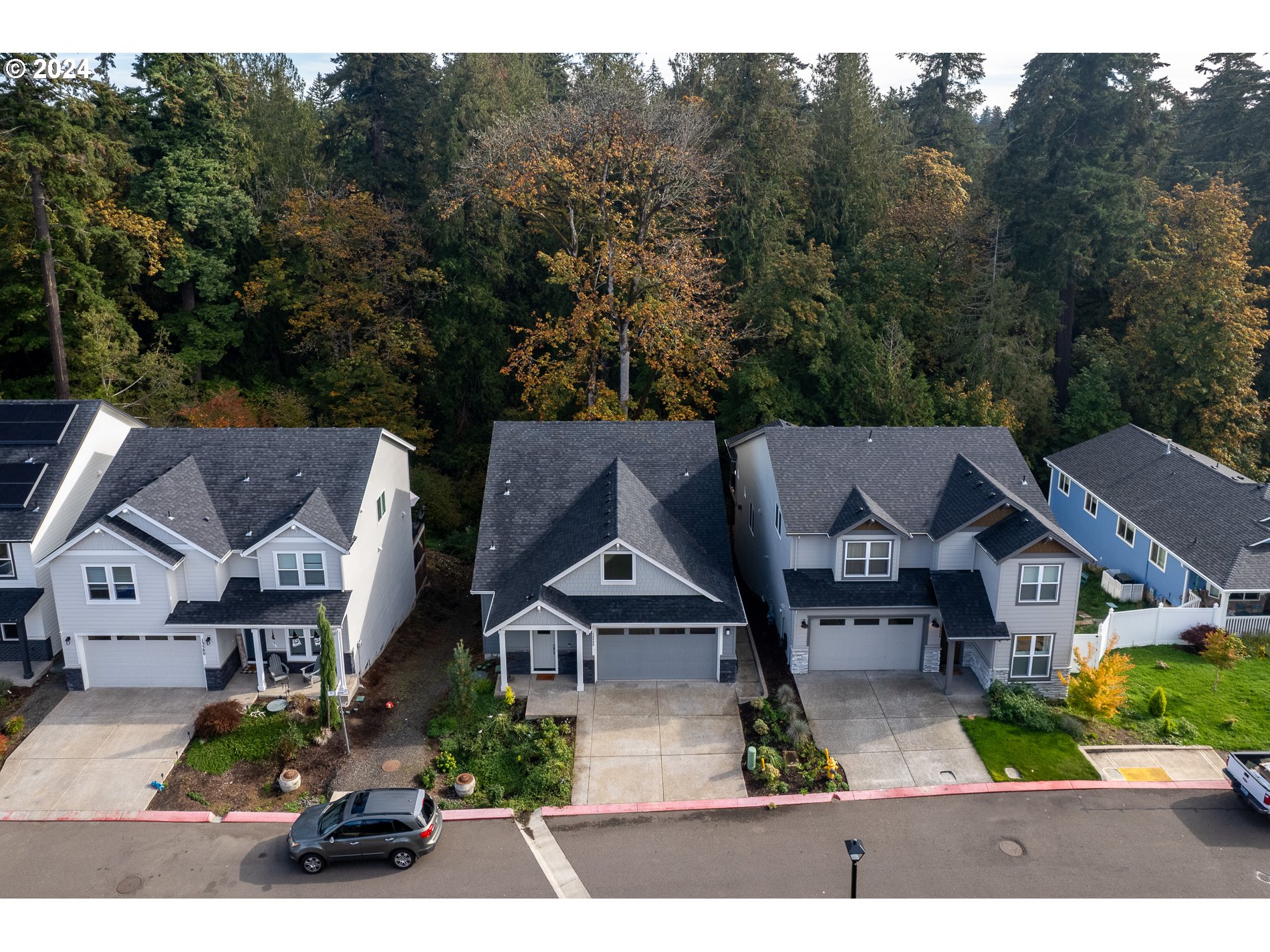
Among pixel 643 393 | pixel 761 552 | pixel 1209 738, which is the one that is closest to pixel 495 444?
pixel 761 552

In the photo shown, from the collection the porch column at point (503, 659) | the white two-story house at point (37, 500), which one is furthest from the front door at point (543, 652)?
the white two-story house at point (37, 500)

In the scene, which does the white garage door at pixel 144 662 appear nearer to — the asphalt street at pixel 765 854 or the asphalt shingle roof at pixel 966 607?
the asphalt street at pixel 765 854

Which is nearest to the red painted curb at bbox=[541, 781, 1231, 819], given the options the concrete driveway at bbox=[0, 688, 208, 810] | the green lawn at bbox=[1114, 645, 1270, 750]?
the green lawn at bbox=[1114, 645, 1270, 750]

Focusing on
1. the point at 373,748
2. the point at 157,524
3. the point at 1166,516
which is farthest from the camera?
the point at 1166,516

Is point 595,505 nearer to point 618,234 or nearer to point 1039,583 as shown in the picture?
point 1039,583

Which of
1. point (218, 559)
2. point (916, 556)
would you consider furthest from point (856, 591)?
point (218, 559)

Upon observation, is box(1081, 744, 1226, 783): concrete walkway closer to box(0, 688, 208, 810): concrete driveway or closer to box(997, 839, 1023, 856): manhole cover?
box(997, 839, 1023, 856): manhole cover
